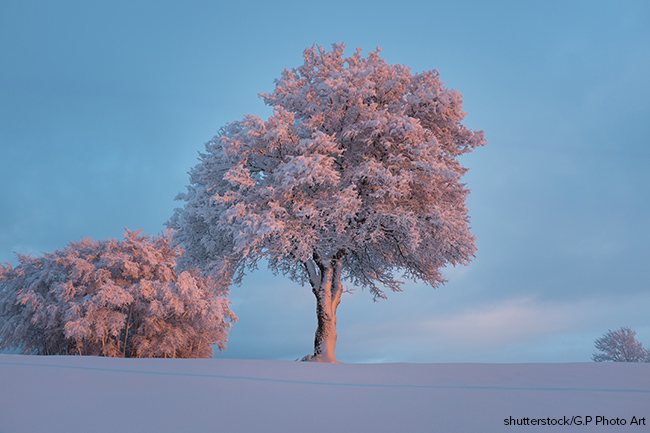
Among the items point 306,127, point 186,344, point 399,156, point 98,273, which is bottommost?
Result: point 186,344

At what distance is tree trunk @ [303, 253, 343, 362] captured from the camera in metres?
17.9

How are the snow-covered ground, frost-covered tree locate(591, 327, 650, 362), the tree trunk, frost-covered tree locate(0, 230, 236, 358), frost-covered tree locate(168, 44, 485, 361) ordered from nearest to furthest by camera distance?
the snow-covered ground < frost-covered tree locate(168, 44, 485, 361) < the tree trunk < frost-covered tree locate(0, 230, 236, 358) < frost-covered tree locate(591, 327, 650, 362)

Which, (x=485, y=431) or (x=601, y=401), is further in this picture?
(x=601, y=401)

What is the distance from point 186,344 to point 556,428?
1224 inches

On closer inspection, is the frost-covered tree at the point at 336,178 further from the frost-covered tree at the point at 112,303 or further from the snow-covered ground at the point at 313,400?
the frost-covered tree at the point at 112,303

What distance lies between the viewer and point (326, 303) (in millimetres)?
18422

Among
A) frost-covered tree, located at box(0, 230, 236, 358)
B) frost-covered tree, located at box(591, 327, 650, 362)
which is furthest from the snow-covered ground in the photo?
frost-covered tree, located at box(591, 327, 650, 362)

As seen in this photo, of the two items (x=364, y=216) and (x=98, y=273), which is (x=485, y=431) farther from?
(x=98, y=273)

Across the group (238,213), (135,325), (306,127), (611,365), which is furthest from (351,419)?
(135,325)

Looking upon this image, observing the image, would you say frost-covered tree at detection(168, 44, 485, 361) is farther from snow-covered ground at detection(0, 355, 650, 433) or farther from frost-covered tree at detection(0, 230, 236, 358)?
frost-covered tree at detection(0, 230, 236, 358)

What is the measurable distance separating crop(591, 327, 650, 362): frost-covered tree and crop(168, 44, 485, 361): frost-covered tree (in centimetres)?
3659

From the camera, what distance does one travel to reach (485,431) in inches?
224

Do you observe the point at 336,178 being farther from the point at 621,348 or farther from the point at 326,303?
the point at 621,348

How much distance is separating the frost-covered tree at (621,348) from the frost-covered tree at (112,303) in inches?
1559
